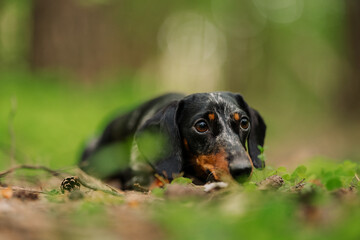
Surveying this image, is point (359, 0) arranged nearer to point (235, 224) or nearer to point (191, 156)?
point (191, 156)

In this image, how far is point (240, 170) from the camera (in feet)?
10.1

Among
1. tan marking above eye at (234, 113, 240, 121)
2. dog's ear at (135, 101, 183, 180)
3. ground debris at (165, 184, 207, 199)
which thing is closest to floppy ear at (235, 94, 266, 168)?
tan marking above eye at (234, 113, 240, 121)

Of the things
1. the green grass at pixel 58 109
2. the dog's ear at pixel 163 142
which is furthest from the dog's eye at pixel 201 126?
the green grass at pixel 58 109

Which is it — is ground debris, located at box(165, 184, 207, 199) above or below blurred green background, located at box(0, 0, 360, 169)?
above

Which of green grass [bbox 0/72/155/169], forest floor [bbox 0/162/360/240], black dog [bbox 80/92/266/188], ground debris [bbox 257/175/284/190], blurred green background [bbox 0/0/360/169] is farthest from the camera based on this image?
blurred green background [bbox 0/0/360/169]

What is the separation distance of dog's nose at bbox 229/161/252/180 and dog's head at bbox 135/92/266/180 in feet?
0.58

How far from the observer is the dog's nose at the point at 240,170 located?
3078 mm

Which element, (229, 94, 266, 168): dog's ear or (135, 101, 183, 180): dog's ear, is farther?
(229, 94, 266, 168): dog's ear

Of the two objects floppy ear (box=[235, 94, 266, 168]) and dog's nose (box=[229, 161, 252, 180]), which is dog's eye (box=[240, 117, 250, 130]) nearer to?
floppy ear (box=[235, 94, 266, 168])

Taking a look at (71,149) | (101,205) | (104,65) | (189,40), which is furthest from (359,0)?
(189,40)

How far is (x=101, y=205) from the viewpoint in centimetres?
241

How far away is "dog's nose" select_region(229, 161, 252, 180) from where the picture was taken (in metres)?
3.08

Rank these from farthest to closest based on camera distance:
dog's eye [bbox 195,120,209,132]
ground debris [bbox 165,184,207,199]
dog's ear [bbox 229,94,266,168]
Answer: dog's ear [bbox 229,94,266,168] → dog's eye [bbox 195,120,209,132] → ground debris [bbox 165,184,207,199]

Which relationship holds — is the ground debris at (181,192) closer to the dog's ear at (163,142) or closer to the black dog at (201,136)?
the black dog at (201,136)
